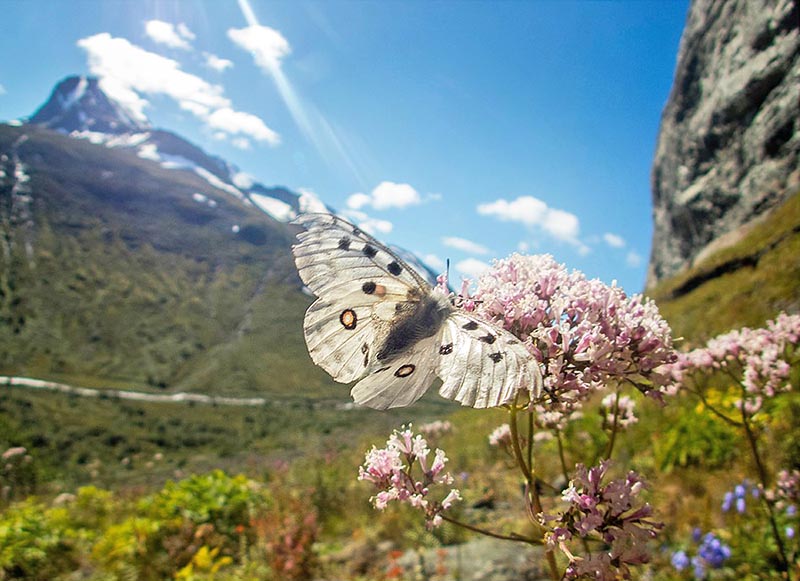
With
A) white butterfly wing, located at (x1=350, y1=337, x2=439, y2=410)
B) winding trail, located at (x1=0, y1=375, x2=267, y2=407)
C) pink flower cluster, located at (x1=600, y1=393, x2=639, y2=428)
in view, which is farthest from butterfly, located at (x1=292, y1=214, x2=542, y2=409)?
winding trail, located at (x1=0, y1=375, x2=267, y2=407)

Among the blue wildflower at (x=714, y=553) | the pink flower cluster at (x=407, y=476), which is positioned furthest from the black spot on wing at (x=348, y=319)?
the blue wildflower at (x=714, y=553)

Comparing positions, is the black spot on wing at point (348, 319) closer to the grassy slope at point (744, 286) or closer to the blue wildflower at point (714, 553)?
the blue wildflower at point (714, 553)

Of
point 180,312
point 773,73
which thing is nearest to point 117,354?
point 180,312

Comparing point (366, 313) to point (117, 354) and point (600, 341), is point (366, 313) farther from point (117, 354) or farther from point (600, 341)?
point (117, 354)

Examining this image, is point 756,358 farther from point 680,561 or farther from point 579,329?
point 680,561

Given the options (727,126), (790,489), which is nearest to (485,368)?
(790,489)

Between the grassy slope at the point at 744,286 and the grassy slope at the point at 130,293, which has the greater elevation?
the grassy slope at the point at 130,293
